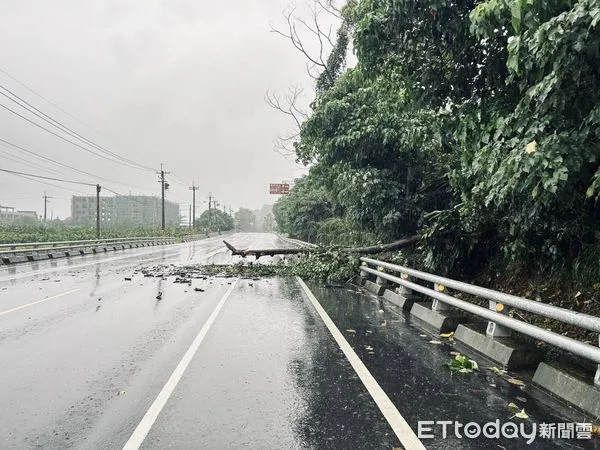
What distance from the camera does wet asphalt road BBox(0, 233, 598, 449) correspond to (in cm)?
369

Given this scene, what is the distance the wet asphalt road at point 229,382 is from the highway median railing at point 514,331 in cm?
34

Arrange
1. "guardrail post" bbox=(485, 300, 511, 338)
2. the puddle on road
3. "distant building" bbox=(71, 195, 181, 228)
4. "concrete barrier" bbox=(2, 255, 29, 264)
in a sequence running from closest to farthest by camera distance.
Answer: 1. the puddle on road
2. "guardrail post" bbox=(485, 300, 511, 338)
3. "concrete barrier" bbox=(2, 255, 29, 264)
4. "distant building" bbox=(71, 195, 181, 228)

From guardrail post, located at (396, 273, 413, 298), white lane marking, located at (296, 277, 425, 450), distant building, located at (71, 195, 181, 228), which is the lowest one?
white lane marking, located at (296, 277, 425, 450)

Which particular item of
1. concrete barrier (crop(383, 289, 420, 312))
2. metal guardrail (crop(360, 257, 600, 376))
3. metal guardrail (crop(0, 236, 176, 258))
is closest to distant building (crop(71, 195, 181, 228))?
metal guardrail (crop(0, 236, 176, 258))

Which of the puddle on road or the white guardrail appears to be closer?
the puddle on road

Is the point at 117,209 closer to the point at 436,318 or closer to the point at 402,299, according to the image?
the point at 402,299

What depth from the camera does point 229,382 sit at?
4.96m

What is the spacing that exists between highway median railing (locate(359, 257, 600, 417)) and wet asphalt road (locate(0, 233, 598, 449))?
1.11 feet

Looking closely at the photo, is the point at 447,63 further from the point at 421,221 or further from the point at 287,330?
the point at 421,221

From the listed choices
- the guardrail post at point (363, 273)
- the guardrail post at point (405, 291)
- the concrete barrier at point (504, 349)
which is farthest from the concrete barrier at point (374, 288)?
the concrete barrier at point (504, 349)

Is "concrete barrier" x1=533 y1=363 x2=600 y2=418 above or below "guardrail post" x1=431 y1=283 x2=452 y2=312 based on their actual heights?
below

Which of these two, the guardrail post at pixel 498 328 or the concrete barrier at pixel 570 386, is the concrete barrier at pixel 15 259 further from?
the concrete barrier at pixel 570 386

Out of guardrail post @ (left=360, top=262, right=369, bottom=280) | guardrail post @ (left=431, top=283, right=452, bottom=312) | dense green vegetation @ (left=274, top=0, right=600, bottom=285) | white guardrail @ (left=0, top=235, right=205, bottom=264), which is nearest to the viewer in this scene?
dense green vegetation @ (left=274, top=0, right=600, bottom=285)

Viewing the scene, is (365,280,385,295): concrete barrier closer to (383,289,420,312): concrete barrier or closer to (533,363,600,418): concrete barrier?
(383,289,420,312): concrete barrier
